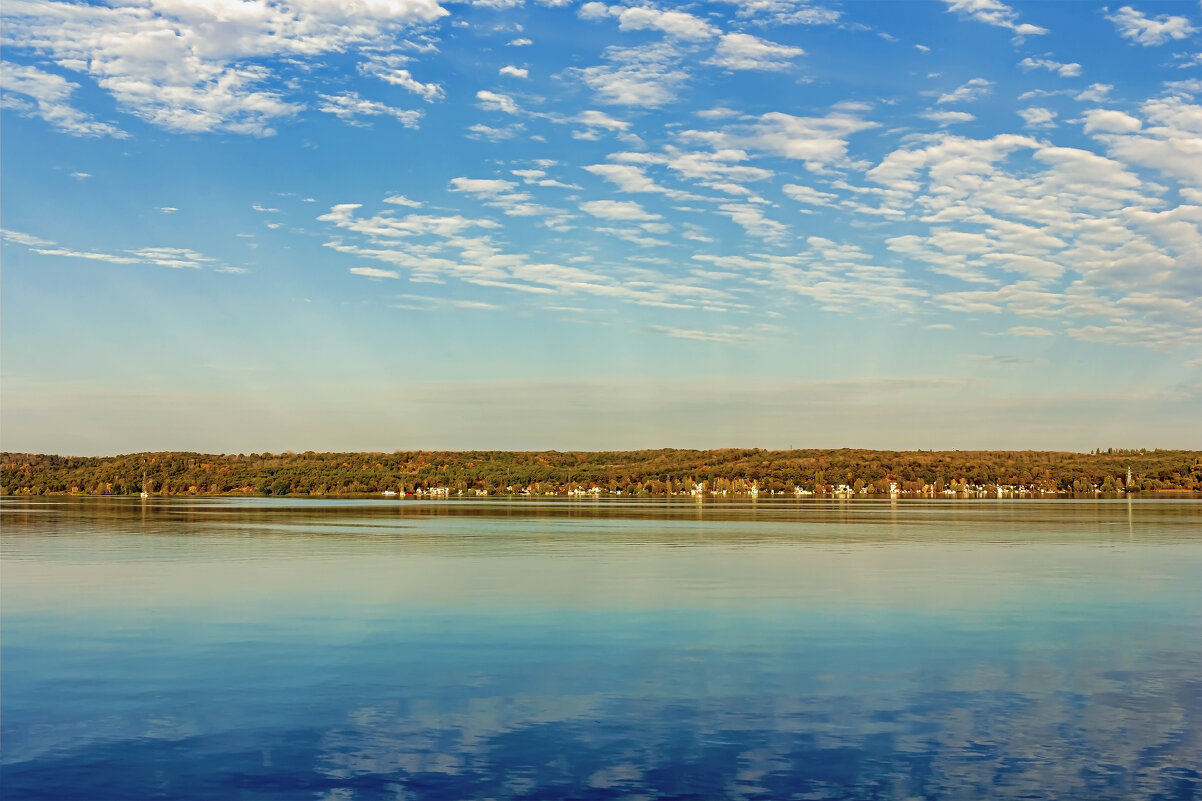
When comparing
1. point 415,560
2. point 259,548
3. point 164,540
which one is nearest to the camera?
point 415,560

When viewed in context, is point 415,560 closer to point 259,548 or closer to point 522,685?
point 259,548

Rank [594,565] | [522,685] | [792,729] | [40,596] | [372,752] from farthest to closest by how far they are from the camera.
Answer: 1. [594,565]
2. [40,596]
3. [522,685]
4. [792,729]
5. [372,752]

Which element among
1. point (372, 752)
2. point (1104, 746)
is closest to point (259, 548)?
point (372, 752)

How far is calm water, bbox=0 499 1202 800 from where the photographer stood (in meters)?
12.0

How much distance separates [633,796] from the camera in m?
11.2

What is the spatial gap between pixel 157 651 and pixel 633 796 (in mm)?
12964

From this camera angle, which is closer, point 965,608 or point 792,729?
point 792,729

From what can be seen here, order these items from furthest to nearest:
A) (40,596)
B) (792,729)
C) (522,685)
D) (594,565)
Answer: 1. (594,565)
2. (40,596)
3. (522,685)
4. (792,729)

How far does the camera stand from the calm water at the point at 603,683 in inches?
473

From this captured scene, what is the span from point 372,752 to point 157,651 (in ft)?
31.2

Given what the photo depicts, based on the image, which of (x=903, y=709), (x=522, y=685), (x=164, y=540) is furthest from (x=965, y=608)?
(x=164, y=540)

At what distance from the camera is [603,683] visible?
17078mm

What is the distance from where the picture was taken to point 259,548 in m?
49.5

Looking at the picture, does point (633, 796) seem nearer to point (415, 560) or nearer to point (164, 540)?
point (415, 560)
